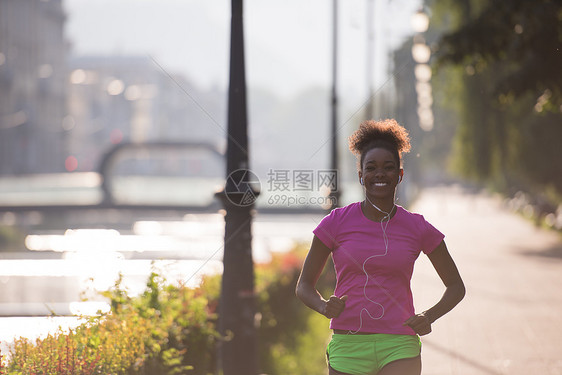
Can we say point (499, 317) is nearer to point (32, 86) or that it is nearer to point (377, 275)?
point (377, 275)

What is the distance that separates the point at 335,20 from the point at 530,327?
8.10 m

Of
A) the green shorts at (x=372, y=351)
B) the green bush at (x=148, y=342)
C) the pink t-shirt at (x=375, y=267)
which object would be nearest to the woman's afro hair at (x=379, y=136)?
the pink t-shirt at (x=375, y=267)

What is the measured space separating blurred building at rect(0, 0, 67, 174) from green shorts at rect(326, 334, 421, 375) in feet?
382

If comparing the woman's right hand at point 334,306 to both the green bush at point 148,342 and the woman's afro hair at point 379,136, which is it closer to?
the woman's afro hair at point 379,136

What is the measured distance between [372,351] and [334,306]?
0.23 m

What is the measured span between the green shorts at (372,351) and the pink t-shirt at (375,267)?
31 millimetres

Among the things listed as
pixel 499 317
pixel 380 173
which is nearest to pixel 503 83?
pixel 499 317

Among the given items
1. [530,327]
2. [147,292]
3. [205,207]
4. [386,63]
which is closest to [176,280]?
[147,292]

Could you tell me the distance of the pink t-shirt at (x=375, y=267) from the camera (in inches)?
124

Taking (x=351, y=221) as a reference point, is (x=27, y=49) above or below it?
above

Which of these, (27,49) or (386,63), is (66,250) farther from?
(27,49)

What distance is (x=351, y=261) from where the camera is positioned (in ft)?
10.4

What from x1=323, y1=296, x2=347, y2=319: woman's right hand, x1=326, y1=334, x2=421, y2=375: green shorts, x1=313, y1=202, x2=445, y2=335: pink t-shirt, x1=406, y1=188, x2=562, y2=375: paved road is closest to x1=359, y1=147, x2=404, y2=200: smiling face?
x1=313, y1=202, x2=445, y2=335: pink t-shirt

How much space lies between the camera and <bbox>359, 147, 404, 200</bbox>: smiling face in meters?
3.20
